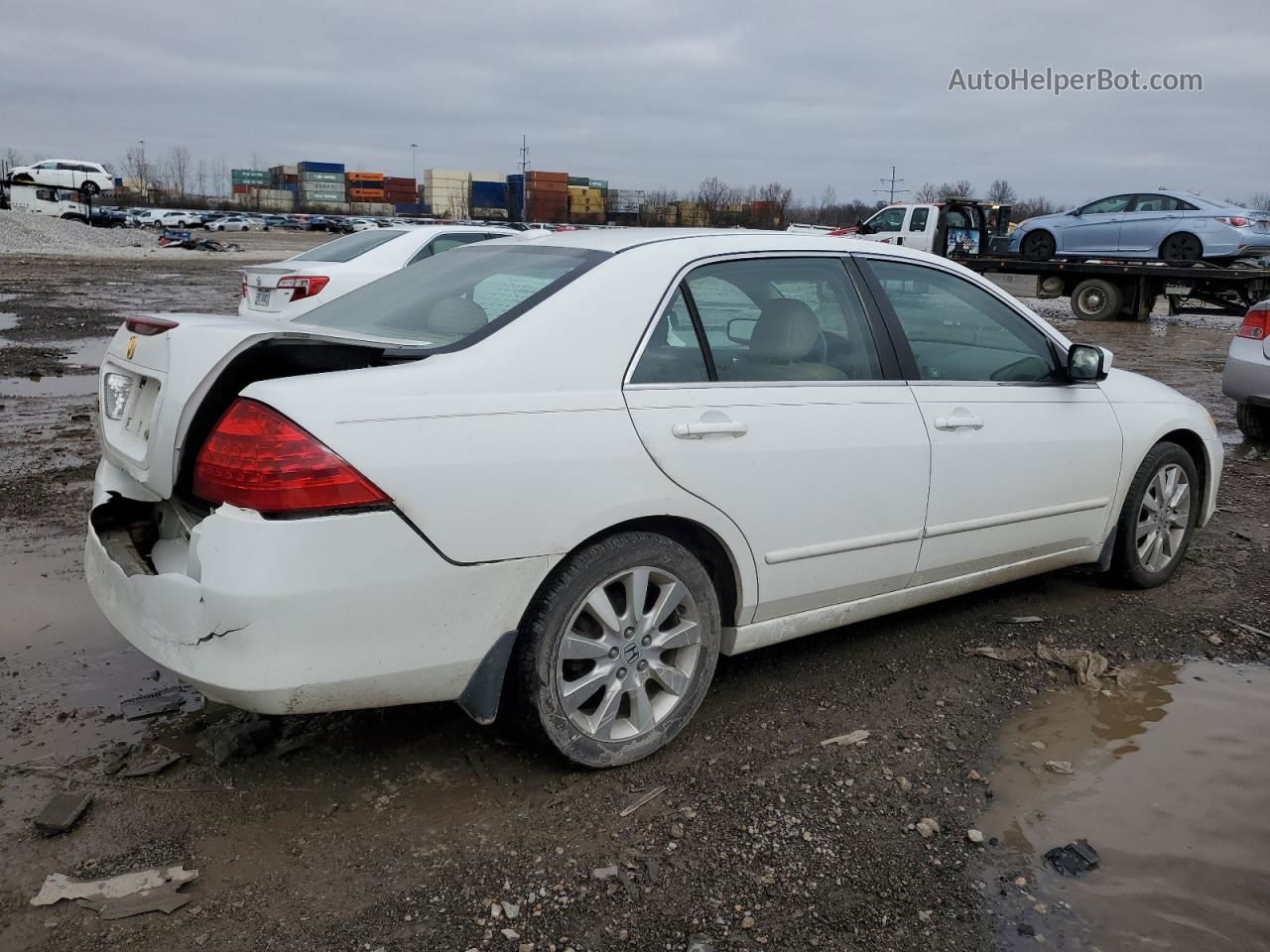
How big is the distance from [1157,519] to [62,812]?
178 inches

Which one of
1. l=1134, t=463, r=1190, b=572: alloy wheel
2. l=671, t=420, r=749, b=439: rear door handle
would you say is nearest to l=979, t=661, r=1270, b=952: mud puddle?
l=1134, t=463, r=1190, b=572: alloy wheel

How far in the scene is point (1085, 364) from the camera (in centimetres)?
429

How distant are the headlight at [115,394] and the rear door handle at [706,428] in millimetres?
1658

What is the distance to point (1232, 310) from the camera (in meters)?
19.1

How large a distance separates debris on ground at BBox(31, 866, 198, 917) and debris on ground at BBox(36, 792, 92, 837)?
0.65 feet

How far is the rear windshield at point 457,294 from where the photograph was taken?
3.17 metres

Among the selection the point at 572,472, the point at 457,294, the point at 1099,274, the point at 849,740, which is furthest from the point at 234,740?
the point at 1099,274

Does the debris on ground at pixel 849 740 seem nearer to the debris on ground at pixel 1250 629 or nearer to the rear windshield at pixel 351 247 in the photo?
the debris on ground at pixel 1250 629

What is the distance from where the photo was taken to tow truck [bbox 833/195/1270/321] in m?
18.7

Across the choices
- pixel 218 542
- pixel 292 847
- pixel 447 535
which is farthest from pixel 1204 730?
pixel 218 542

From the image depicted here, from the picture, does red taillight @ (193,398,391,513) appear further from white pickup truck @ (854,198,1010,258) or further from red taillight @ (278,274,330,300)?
white pickup truck @ (854,198,1010,258)

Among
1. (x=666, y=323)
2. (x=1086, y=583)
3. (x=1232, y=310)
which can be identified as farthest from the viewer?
(x=1232, y=310)

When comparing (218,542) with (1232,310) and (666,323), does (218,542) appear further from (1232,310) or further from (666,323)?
(1232,310)

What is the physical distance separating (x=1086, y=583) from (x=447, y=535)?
3.58 metres
